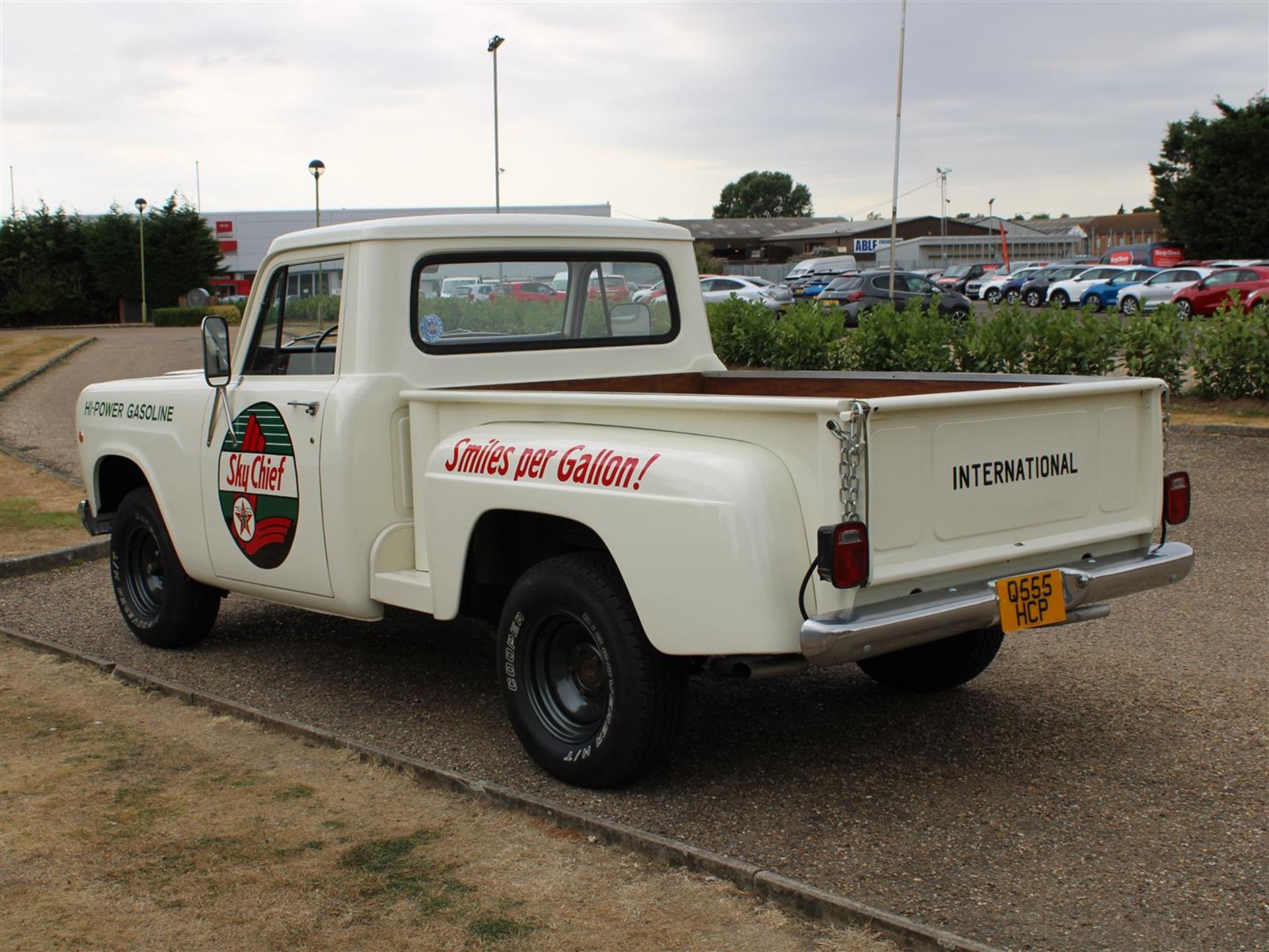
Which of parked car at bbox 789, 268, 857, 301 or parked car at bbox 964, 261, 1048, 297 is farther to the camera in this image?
parked car at bbox 964, 261, 1048, 297

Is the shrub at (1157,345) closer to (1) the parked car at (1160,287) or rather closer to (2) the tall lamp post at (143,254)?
(1) the parked car at (1160,287)

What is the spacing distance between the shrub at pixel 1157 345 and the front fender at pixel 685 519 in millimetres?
10616

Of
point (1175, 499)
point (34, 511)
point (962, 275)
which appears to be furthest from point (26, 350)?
point (962, 275)

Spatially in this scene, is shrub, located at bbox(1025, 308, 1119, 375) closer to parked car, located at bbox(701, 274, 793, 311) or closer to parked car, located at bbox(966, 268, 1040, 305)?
parked car, located at bbox(701, 274, 793, 311)

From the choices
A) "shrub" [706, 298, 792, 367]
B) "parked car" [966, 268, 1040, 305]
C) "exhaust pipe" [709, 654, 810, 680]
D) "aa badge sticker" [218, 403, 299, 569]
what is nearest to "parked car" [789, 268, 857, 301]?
"parked car" [966, 268, 1040, 305]

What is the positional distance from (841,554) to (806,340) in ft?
43.4

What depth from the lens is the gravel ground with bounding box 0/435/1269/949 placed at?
365 centimetres

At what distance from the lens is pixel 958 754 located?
4.82 m

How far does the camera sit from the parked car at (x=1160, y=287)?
3428 centimetres

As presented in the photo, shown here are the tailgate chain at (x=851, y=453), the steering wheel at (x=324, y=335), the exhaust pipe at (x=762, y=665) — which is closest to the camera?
the tailgate chain at (x=851, y=453)

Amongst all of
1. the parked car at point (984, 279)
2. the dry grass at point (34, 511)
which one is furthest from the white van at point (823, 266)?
the dry grass at point (34, 511)

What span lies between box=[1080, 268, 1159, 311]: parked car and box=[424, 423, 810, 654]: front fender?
116 ft

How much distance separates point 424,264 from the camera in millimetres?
5391

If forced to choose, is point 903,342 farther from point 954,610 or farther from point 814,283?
point 814,283
